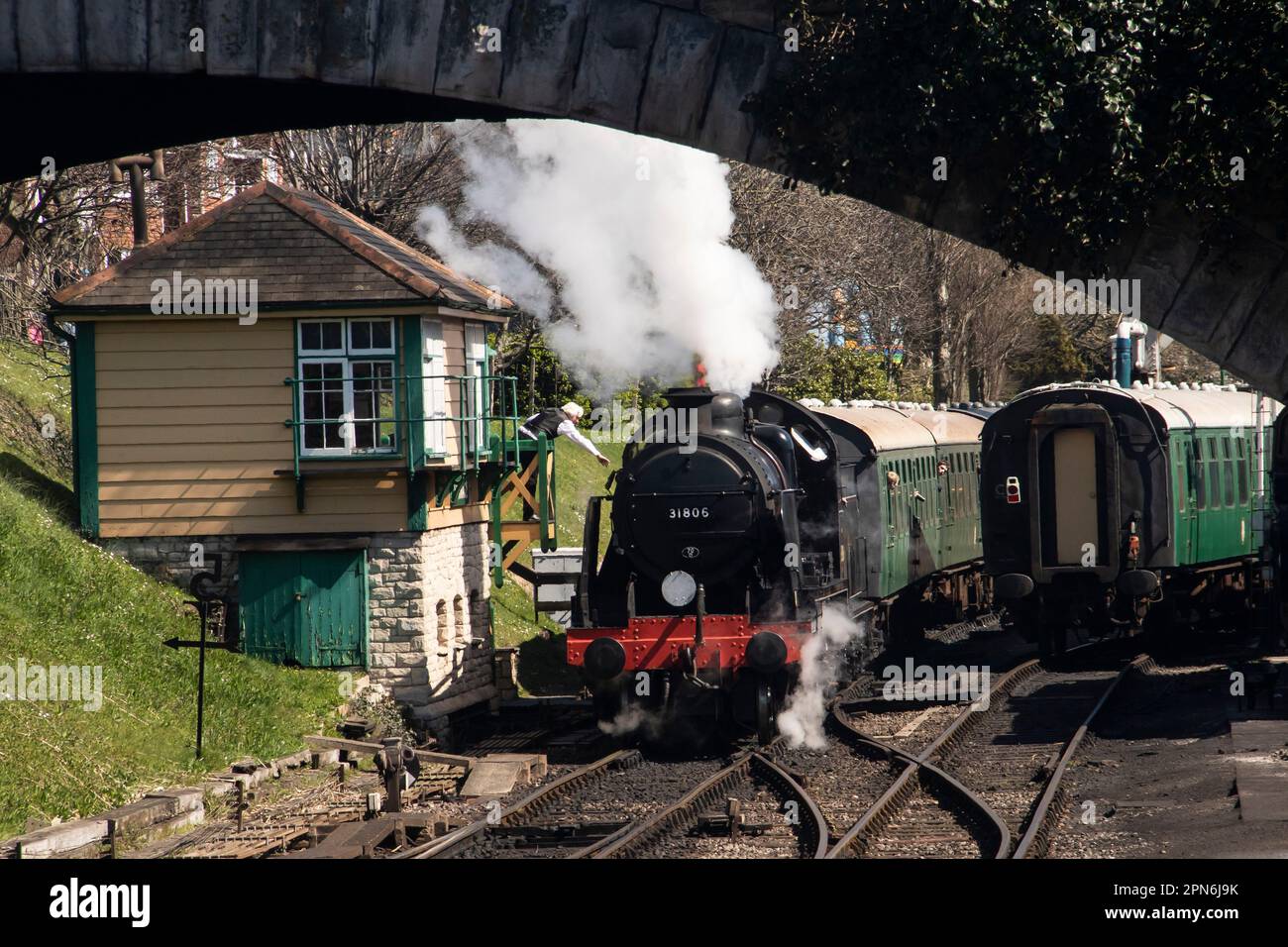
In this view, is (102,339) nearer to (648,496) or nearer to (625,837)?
(648,496)

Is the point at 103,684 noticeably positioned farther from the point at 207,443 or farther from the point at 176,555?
the point at 207,443

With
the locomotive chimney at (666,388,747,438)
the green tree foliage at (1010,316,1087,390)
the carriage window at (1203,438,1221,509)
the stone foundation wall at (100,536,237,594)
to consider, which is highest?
the green tree foliage at (1010,316,1087,390)

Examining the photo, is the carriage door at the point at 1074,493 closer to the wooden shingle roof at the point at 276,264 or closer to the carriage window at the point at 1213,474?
the carriage window at the point at 1213,474

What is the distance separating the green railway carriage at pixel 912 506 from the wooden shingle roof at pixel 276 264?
16.7ft

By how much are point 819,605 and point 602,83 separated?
9.76 meters

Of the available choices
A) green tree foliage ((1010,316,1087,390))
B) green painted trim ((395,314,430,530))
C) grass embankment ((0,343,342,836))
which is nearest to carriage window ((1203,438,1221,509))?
green painted trim ((395,314,430,530))

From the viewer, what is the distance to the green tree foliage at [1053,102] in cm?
729

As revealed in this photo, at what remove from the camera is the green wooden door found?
18281 mm

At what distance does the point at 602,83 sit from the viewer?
735 cm

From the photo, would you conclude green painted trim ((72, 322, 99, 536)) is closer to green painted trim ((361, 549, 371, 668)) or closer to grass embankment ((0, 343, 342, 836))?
grass embankment ((0, 343, 342, 836))

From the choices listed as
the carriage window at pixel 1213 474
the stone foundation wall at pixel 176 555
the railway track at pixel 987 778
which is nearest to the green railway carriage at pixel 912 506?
the railway track at pixel 987 778
